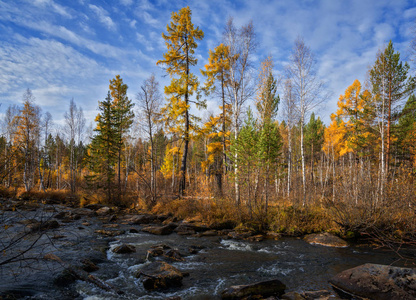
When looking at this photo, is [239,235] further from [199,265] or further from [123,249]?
[123,249]

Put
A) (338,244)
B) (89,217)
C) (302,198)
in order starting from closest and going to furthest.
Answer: (338,244) → (302,198) → (89,217)

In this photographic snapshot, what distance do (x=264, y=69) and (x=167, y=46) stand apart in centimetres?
883

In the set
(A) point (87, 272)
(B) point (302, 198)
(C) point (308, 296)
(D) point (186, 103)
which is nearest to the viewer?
(C) point (308, 296)

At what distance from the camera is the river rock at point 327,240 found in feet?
34.3

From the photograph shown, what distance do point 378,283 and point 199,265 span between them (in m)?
5.13

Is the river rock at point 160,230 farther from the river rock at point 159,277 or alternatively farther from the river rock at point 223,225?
the river rock at point 159,277

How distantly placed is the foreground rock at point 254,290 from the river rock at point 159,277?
1462 mm

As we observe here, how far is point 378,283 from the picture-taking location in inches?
219

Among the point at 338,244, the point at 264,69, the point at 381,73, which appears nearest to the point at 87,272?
the point at 338,244

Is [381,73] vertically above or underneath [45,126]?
above

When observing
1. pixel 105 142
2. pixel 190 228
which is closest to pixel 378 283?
pixel 190 228

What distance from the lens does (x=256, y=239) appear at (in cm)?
1132

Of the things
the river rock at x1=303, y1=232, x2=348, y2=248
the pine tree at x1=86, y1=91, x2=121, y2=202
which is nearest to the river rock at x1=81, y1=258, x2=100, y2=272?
the river rock at x1=303, y1=232, x2=348, y2=248

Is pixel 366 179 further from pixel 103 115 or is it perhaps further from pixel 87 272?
pixel 103 115
